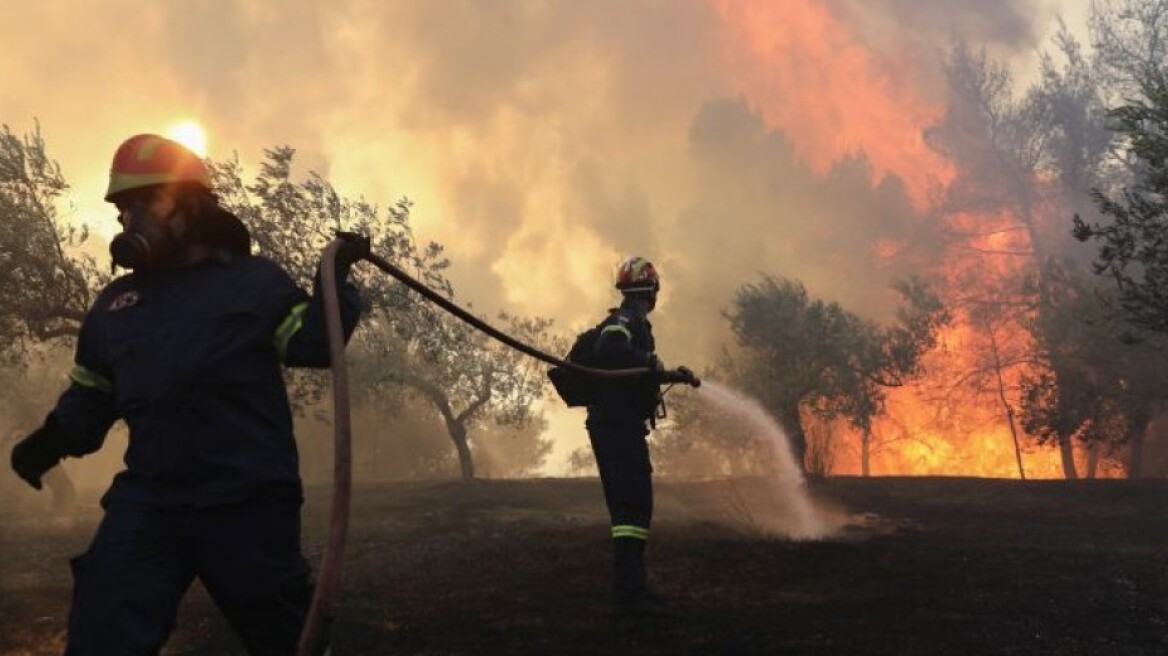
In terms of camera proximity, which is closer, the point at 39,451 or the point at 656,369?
the point at 39,451

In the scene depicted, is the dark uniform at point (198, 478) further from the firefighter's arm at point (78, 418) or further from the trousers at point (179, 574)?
the firefighter's arm at point (78, 418)

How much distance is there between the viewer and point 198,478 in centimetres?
287

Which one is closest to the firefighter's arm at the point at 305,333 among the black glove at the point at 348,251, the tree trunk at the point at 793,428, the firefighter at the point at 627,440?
the black glove at the point at 348,251

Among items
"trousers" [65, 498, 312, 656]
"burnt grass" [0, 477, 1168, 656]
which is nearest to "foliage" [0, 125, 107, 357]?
"burnt grass" [0, 477, 1168, 656]

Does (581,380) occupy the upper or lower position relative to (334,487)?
upper

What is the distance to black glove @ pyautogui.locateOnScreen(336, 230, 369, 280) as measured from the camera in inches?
131

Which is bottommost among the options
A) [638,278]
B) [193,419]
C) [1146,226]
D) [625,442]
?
[193,419]

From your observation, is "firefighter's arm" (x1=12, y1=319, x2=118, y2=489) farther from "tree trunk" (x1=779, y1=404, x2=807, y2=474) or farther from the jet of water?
"tree trunk" (x1=779, y1=404, x2=807, y2=474)

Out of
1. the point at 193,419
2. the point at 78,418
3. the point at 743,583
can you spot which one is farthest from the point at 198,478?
the point at 743,583

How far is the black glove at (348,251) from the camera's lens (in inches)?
131

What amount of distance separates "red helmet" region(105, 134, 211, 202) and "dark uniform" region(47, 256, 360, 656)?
397mm

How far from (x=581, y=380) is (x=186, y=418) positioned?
4.38 meters

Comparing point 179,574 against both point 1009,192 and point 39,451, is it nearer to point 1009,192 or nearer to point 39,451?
point 39,451

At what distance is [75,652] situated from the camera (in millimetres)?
2738
